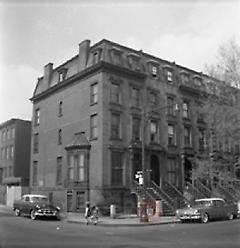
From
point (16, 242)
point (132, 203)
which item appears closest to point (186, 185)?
point (132, 203)

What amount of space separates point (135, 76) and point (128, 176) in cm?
930

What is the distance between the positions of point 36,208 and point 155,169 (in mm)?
13150

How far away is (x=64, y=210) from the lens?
111 feet

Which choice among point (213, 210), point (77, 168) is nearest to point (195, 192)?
point (213, 210)

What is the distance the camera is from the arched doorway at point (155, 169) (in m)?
35.5

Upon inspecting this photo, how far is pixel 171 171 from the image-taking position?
Result: 1442 inches

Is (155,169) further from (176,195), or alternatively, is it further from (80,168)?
(80,168)

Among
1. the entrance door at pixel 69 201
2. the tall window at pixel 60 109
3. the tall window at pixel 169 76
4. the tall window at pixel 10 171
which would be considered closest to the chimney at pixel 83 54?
the tall window at pixel 60 109

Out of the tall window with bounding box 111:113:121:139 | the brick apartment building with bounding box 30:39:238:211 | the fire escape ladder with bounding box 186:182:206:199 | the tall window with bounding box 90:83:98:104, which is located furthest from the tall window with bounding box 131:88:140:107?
the fire escape ladder with bounding box 186:182:206:199

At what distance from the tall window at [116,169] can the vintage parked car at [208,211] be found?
7826 millimetres

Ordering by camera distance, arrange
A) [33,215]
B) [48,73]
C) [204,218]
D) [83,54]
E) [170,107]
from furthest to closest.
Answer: [48,73], [170,107], [83,54], [33,215], [204,218]

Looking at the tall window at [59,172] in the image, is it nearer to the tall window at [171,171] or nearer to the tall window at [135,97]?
the tall window at [135,97]

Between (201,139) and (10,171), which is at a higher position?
(201,139)

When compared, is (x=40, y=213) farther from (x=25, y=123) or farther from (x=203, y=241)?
(x=25, y=123)
